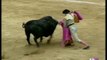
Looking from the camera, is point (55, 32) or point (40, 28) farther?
point (55, 32)

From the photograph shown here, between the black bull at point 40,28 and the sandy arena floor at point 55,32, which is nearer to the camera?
the sandy arena floor at point 55,32

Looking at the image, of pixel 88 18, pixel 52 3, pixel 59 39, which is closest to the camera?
pixel 59 39

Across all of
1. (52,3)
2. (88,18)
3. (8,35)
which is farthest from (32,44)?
(52,3)

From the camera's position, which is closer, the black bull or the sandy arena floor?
the sandy arena floor

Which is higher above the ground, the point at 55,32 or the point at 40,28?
the point at 40,28

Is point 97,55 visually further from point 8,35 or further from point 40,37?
point 8,35

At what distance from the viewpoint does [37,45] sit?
13141 millimetres

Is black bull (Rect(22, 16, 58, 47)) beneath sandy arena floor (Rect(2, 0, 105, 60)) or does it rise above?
above

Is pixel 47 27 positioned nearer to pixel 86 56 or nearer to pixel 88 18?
pixel 86 56

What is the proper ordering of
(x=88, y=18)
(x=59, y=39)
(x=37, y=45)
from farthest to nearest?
1. (x=88, y=18)
2. (x=59, y=39)
3. (x=37, y=45)

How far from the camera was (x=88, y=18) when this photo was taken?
16828 millimetres

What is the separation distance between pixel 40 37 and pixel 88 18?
3994 millimetres

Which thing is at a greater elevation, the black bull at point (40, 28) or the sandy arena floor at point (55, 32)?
the black bull at point (40, 28)

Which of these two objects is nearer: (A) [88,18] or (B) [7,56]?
(B) [7,56]
